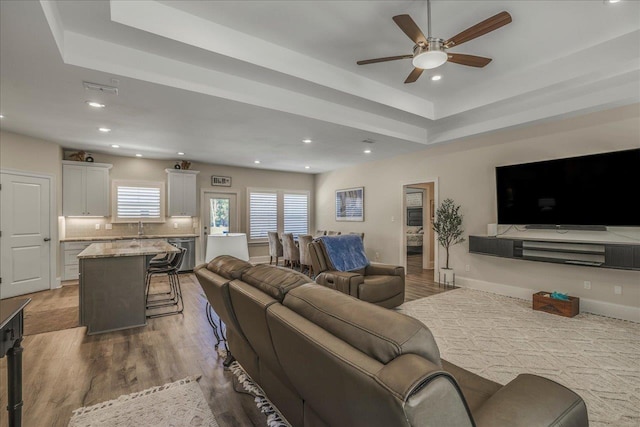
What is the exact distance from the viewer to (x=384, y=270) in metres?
4.32

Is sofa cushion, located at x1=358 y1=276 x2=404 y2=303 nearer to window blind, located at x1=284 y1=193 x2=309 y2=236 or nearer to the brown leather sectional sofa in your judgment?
the brown leather sectional sofa

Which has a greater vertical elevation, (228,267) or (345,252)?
(228,267)

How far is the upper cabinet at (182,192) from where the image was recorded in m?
7.01

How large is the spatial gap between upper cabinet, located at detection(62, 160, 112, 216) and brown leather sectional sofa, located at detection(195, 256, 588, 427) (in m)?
6.12

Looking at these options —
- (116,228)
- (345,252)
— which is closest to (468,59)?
(345,252)

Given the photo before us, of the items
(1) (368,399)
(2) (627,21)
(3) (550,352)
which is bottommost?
(3) (550,352)

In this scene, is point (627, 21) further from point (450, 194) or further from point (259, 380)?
point (259, 380)

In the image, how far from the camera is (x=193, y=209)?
7.30 meters

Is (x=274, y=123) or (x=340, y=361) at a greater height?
(x=274, y=123)

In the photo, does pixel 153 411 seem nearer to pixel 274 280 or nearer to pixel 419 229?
pixel 274 280

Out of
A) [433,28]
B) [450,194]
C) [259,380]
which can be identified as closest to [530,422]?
[259,380]

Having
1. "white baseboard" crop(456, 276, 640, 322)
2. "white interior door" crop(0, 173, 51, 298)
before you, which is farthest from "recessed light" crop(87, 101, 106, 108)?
"white baseboard" crop(456, 276, 640, 322)

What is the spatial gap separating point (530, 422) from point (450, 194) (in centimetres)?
519

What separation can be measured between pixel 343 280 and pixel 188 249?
15.2 ft
